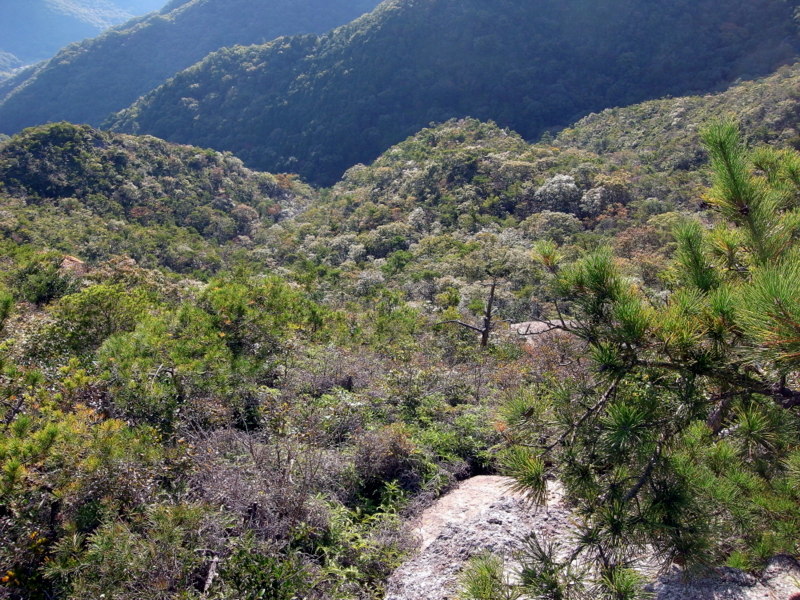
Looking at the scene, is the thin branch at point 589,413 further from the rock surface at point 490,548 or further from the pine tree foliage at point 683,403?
the rock surface at point 490,548

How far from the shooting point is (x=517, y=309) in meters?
15.2

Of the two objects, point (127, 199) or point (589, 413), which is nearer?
point (589, 413)

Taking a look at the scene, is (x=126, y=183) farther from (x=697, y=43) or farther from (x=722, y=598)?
(x=697, y=43)

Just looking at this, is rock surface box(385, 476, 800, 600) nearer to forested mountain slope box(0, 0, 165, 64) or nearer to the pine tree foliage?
the pine tree foliage

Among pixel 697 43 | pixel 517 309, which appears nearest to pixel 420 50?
pixel 697 43

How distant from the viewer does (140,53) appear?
8775 centimetres

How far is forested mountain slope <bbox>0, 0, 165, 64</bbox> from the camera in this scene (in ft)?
441

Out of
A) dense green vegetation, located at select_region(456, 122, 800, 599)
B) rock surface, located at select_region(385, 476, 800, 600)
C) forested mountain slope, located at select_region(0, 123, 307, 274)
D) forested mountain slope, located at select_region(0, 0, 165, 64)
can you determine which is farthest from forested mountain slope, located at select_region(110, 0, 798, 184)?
forested mountain slope, located at select_region(0, 0, 165, 64)

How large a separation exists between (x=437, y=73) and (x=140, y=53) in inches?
2428

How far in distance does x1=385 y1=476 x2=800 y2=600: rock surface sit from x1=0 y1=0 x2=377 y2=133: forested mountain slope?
89.1 metres

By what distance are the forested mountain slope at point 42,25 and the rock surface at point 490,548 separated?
17280 cm

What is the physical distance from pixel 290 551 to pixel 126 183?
3215cm

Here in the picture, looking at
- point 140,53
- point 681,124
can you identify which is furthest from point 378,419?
point 140,53

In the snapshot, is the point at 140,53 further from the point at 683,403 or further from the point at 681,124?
the point at 683,403
